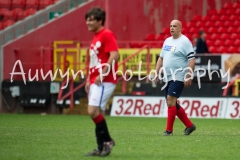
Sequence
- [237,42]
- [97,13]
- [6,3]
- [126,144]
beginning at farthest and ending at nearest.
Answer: [6,3]
[237,42]
[126,144]
[97,13]

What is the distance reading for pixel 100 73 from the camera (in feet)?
33.4

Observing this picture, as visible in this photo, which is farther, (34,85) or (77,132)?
(34,85)

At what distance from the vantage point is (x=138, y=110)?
→ 76.4ft

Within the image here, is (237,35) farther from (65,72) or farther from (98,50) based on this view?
(98,50)

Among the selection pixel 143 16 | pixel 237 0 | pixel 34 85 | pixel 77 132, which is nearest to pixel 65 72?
pixel 34 85

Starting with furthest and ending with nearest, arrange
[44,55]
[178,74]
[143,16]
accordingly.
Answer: [143,16] → [44,55] → [178,74]

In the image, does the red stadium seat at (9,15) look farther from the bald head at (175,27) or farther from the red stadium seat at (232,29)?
the bald head at (175,27)

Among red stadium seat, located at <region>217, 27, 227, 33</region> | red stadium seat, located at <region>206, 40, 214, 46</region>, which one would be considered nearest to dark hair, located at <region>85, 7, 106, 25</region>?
red stadium seat, located at <region>206, 40, 214, 46</region>

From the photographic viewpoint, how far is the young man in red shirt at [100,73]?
10.2 meters

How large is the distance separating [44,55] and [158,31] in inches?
201

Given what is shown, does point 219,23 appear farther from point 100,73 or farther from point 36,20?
point 100,73

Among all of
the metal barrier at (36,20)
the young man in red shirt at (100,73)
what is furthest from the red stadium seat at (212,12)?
the young man in red shirt at (100,73)

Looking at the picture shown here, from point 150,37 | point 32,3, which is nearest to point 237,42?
point 150,37

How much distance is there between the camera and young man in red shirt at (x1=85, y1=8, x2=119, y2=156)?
402 inches
